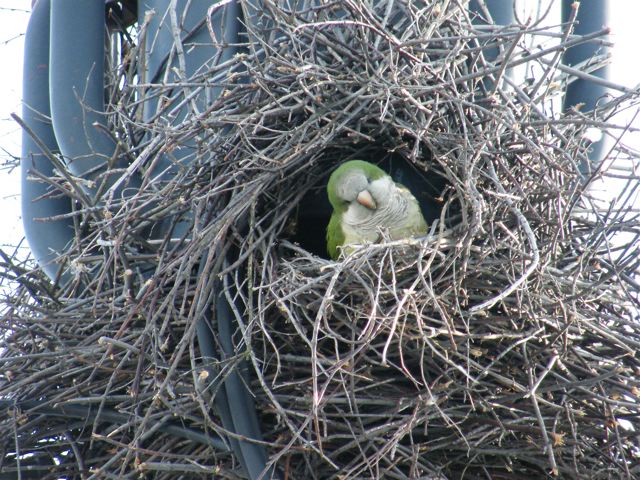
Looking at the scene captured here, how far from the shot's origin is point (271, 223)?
2650 millimetres

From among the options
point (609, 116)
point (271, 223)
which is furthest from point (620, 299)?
point (271, 223)

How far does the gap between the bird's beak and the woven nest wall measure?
0.30 meters

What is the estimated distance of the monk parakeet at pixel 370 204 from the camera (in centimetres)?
297

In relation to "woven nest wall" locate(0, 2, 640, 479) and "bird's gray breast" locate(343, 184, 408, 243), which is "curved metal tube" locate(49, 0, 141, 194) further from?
"bird's gray breast" locate(343, 184, 408, 243)

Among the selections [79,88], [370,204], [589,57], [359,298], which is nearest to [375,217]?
[370,204]

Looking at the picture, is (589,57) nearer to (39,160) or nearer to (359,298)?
(359,298)

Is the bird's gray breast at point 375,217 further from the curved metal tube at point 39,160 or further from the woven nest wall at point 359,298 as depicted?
the curved metal tube at point 39,160

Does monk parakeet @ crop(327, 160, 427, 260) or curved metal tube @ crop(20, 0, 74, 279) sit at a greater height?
curved metal tube @ crop(20, 0, 74, 279)

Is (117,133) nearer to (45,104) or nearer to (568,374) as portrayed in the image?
(45,104)

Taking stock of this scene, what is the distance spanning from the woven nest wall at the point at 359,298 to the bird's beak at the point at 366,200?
30cm

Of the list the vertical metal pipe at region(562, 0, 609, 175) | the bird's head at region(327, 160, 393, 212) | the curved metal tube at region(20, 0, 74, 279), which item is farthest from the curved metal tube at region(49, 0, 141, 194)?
the vertical metal pipe at region(562, 0, 609, 175)

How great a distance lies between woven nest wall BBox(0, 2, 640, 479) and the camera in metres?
2.27

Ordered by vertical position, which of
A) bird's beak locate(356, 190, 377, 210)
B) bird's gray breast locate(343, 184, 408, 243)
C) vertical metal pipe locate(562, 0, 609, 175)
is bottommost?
bird's gray breast locate(343, 184, 408, 243)

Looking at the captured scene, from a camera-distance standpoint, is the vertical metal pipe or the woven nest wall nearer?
the woven nest wall
